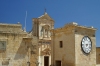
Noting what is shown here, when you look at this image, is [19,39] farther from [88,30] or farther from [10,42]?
[88,30]

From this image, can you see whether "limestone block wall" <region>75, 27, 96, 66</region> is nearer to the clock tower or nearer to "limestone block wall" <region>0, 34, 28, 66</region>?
the clock tower

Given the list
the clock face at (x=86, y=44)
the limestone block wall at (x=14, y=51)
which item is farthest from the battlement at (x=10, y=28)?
the clock face at (x=86, y=44)

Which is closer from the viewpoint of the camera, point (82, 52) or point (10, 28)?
point (10, 28)

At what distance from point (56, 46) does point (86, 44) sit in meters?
3.65

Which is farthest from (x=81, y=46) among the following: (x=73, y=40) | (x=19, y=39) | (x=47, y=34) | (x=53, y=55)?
(x=47, y=34)

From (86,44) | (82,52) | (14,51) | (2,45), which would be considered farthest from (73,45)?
(2,45)

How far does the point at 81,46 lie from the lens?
763 inches

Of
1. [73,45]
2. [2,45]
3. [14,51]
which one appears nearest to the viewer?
[2,45]

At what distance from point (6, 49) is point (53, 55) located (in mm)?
6995

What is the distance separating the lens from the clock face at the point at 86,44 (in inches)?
774

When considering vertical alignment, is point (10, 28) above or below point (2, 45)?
above

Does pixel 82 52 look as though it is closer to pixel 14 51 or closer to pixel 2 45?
pixel 14 51

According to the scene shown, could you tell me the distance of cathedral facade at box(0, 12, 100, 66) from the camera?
16.6 metres

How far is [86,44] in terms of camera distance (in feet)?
65.6
